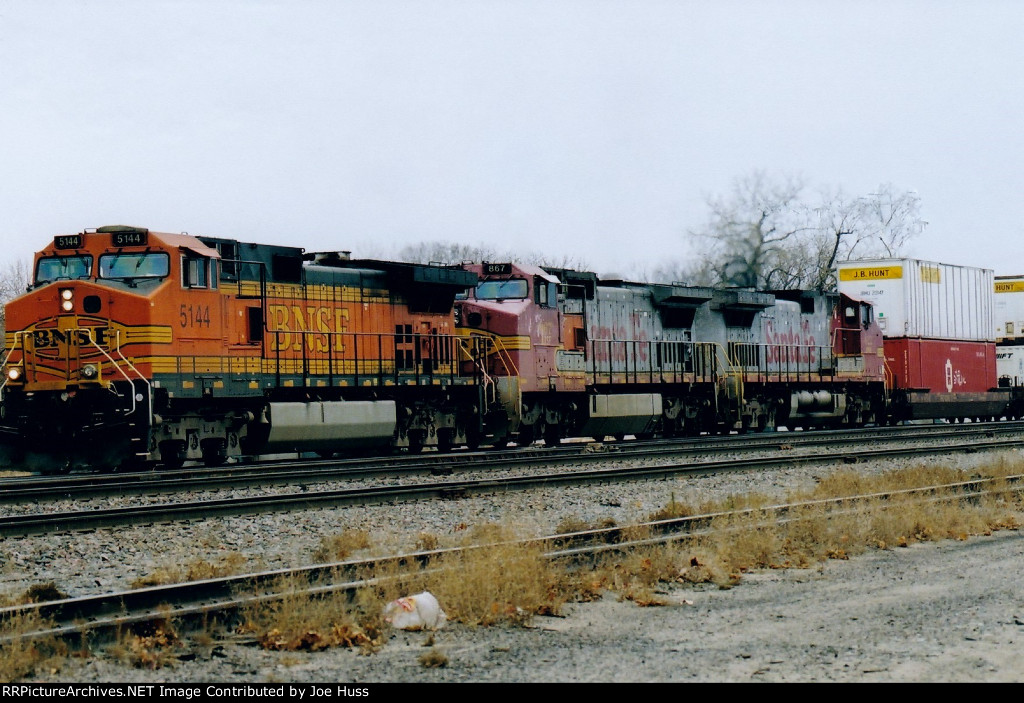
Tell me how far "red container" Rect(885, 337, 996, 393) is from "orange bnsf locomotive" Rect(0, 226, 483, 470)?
17.1m

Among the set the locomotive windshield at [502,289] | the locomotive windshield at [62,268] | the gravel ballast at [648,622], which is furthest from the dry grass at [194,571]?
the locomotive windshield at [502,289]

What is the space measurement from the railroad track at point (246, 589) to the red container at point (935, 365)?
81.2ft

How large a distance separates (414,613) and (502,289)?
1659 centimetres

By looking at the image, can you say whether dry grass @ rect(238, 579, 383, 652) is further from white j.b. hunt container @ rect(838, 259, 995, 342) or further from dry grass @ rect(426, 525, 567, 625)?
white j.b. hunt container @ rect(838, 259, 995, 342)

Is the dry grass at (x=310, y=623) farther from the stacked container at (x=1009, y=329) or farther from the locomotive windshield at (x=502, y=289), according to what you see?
the stacked container at (x=1009, y=329)

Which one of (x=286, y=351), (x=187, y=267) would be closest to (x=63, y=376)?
(x=187, y=267)

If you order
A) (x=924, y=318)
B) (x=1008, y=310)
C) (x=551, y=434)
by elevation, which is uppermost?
(x=1008, y=310)

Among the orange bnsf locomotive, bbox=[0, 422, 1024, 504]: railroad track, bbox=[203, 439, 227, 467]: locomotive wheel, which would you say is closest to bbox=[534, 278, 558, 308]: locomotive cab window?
the orange bnsf locomotive

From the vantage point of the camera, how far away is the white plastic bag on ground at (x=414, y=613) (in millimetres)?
7258

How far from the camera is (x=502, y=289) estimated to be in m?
23.6

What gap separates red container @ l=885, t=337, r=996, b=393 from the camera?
33625 mm

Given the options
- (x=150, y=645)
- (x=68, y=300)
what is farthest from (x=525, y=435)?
(x=150, y=645)

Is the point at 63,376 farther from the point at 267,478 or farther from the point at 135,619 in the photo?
the point at 135,619

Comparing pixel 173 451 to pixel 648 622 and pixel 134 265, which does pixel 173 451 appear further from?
pixel 648 622
